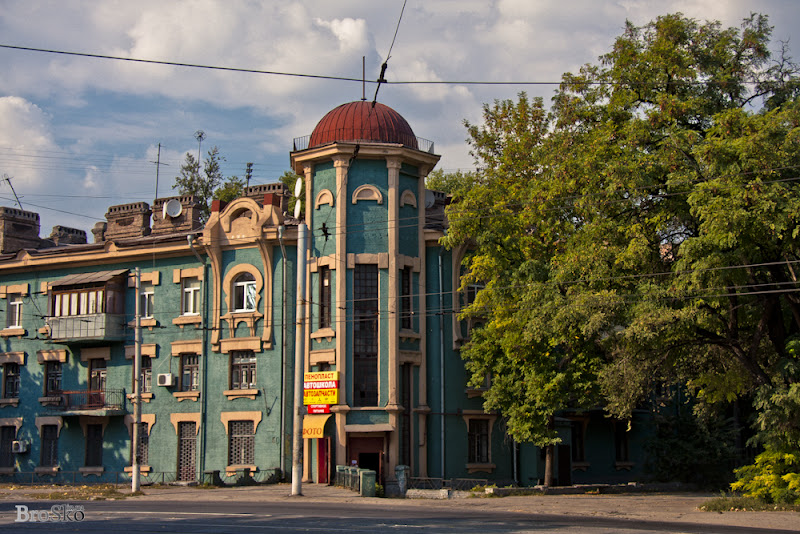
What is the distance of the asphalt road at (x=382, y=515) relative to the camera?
709 inches

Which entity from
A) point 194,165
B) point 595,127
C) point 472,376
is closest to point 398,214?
point 472,376

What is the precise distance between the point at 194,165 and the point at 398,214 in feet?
89.5

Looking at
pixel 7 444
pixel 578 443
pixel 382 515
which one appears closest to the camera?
pixel 382 515

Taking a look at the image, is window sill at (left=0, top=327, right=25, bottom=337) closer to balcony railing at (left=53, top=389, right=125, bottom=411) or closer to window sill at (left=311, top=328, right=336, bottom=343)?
balcony railing at (left=53, top=389, right=125, bottom=411)

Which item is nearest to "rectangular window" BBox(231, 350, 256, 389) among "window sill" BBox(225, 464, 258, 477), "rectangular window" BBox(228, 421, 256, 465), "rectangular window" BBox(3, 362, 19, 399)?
"rectangular window" BBox(228, 421, 256, 465)

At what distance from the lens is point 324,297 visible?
35.7m

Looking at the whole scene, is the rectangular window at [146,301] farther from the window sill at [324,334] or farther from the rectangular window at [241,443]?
the window sill at [324,334]

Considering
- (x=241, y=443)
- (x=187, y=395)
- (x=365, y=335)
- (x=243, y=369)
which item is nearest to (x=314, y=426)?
(x=241, y=443)

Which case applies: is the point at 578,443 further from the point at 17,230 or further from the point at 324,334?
the point at 17,230

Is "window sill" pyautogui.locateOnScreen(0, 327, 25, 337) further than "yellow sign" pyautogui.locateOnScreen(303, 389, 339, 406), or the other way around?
"window sill" pyautogui.locateOnScreen(0, 327, 25, 337)

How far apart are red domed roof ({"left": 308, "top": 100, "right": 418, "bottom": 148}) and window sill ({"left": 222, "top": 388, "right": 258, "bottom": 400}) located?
10.6 metres

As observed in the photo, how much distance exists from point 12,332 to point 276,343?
14653mm

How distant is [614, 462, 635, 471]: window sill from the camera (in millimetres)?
43250

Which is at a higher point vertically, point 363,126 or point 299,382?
point 363,126
